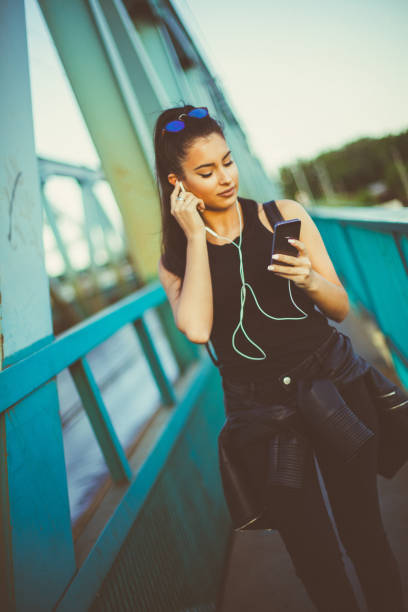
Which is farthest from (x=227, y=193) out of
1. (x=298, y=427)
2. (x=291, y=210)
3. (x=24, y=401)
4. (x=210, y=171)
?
(x=24, y=401)

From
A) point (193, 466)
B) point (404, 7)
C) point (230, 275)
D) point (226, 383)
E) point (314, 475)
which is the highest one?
point (404, 7)

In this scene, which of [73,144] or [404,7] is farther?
[73,144]

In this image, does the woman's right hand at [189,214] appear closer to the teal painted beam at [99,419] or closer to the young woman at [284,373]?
the young woman at [284,373]

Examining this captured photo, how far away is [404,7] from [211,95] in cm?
547

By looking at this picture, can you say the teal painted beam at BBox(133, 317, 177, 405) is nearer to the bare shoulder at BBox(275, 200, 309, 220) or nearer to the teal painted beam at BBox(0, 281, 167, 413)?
the teal painted beam at BBox(0, 281, 167, 413)

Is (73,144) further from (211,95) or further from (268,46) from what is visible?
(211,95)

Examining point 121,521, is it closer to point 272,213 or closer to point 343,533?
point 343,533

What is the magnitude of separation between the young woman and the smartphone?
0.03m

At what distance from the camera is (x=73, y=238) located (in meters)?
14.6

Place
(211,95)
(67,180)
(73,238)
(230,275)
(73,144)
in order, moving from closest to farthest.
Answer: (230,275), (73,144), (211,95), (67,180), (73,238)

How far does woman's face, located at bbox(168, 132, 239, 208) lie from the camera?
1.46 m

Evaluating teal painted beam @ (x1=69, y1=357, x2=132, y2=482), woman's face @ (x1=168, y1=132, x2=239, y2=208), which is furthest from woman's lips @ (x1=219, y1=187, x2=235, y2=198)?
teal painted beam @ (x1=69, y1=357, x2=132, y2=482)

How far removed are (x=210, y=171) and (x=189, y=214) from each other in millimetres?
181

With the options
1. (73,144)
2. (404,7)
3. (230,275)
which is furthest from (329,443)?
(73,144)
